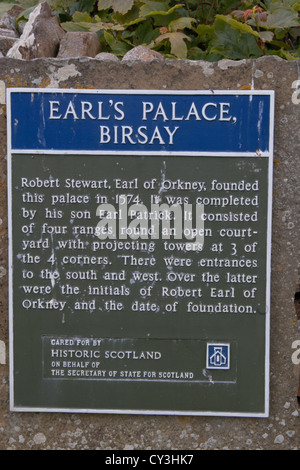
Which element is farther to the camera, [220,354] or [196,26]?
[196,26]

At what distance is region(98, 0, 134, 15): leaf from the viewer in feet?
13.1

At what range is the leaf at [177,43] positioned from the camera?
12.3ft

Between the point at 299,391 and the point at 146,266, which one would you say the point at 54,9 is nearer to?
the point at 146,266

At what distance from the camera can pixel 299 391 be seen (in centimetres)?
329

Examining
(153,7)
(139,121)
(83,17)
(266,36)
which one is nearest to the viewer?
(139,121)

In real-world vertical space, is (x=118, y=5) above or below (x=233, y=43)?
above

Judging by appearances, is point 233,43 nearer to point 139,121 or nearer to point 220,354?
point 139,121

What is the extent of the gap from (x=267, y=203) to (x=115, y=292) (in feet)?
3.19

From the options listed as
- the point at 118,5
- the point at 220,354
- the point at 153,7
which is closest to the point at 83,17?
the point at 118,5

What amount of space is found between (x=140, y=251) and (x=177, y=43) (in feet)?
4.83

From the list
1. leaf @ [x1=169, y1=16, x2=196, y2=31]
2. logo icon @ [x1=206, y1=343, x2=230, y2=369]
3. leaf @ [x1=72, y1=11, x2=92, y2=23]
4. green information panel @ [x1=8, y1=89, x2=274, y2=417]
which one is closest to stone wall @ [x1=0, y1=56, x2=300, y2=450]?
green information panel @ [x1=8, y1=89, x2=274, y2=417]

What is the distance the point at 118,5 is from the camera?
404 centimetres

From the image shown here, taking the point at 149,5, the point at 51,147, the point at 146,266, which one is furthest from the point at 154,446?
the point at 149,5

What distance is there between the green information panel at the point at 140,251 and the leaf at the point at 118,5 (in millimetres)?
1176
